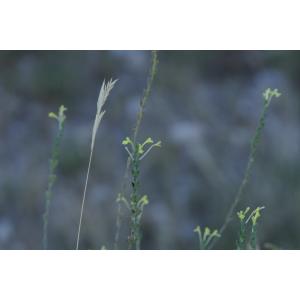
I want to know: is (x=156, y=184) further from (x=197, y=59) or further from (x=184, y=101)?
(x=197, y=59)

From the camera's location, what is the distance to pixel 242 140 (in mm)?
3227

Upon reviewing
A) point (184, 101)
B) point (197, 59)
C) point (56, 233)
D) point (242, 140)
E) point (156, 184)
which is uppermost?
point (197, 59)

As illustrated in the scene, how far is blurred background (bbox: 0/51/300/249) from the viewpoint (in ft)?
9.49

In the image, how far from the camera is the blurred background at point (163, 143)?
114 inches

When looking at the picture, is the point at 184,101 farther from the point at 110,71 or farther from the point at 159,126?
the point at 110,71

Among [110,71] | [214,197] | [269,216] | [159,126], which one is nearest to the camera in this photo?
[269,216]

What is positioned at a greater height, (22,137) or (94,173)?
(22,137)

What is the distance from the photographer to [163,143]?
3.15m

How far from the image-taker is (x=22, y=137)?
10.9 ft

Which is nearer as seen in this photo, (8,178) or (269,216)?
(269,216)

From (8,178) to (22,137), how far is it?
1.00 feet
